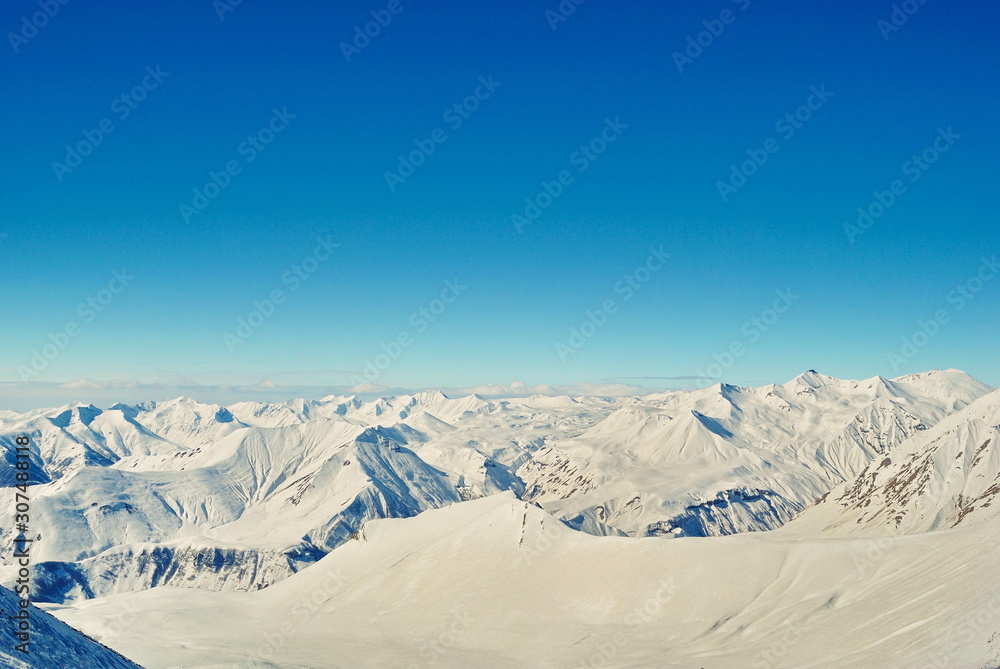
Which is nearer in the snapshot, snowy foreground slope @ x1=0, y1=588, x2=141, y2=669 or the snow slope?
snowy foreground slope @ x1=0, y1=588, x2=141, y2=669

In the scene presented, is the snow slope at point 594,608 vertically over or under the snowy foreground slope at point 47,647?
under

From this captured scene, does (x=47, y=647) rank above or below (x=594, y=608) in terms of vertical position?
above

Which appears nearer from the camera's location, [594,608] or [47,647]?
[47,647]

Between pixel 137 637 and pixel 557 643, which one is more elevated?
pixel 137 637

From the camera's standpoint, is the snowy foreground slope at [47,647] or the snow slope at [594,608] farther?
the snow slope at [594,608]

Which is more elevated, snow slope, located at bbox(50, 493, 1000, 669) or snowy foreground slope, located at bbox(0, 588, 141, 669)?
snowy foreground slope, located at bbox(0, 588, 141, 669)

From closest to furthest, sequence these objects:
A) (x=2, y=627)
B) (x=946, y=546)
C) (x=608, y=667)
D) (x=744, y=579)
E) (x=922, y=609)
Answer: (x=2, y=627) < (x=922, y=609) < (x=608, y=667) < (x=946, y=546) < (x=744, y=579)

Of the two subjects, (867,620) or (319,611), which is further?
(319,611)

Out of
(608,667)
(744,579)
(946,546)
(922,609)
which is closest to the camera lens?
(922,609)

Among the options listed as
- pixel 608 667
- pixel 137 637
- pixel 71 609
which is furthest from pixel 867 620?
pixel 71 609

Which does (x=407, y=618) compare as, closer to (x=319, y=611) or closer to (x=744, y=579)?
(x=319, y=611)

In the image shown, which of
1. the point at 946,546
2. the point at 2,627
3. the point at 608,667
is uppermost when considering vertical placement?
the point at 2,627
